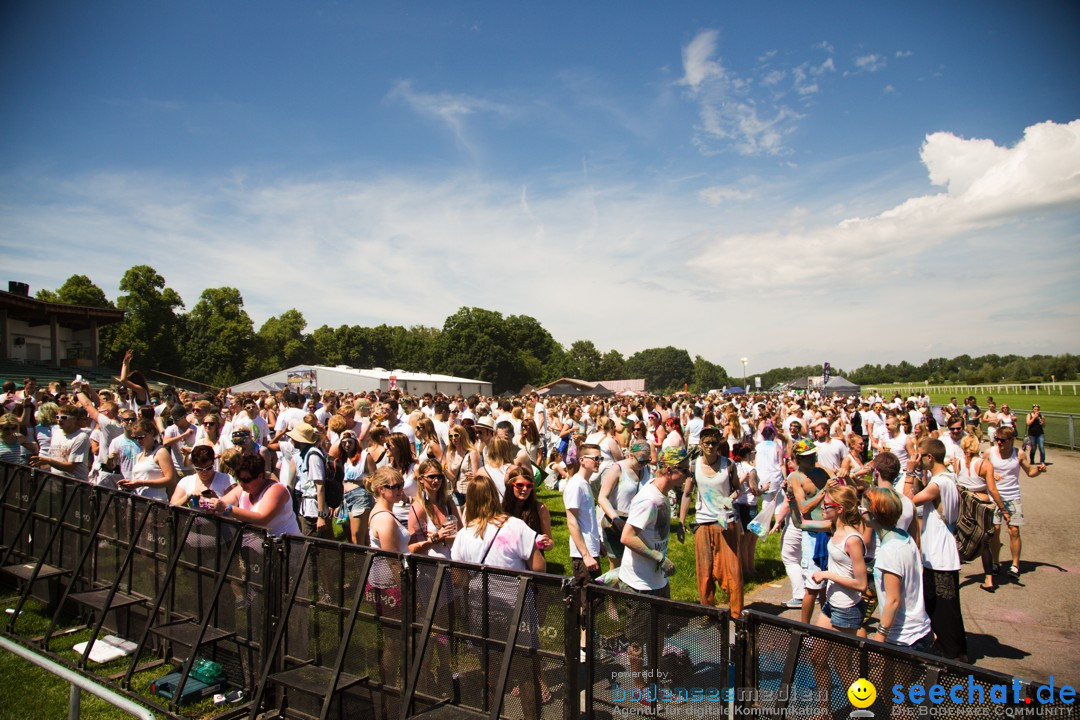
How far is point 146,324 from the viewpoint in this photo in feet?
201

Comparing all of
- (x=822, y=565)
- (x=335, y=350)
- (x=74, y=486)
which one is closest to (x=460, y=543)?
(x=822, y=565)

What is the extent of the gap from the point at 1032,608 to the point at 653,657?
596 cm

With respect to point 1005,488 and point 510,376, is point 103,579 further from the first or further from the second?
point 510,376

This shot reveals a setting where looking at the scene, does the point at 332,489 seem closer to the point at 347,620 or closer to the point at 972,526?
the point at 347,620

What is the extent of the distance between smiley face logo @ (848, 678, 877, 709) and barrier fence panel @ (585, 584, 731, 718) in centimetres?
53

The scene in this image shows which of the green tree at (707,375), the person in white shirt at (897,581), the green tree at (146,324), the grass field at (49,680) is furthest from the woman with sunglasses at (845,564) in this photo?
Result: the green tree at (707,375)

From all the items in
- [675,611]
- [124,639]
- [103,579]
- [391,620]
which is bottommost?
[124,639]

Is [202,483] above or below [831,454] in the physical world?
above

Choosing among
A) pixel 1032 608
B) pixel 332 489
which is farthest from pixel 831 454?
pixel 332 489

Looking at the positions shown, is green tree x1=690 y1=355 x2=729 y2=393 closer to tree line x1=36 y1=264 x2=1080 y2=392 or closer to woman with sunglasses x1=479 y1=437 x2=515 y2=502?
tree line x1=36 y1=264 x2=1080 y2=392

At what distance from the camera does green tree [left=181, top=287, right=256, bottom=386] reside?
68.2 meters

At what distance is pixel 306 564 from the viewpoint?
437 centimetres

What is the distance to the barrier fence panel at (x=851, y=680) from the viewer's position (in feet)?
6.94

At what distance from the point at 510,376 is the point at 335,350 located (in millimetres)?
32230
